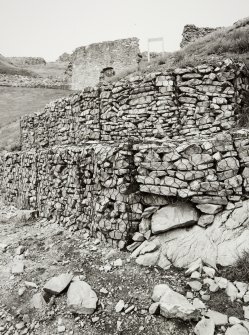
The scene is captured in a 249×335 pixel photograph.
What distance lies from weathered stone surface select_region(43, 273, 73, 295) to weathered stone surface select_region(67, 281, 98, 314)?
12cm

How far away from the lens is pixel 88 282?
4477 mm

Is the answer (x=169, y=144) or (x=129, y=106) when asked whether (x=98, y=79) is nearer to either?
(x=129, y=106)

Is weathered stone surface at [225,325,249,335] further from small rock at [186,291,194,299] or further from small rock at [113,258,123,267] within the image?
small rock at [113,258,123,267]

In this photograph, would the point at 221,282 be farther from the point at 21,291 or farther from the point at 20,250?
the point at 20,250

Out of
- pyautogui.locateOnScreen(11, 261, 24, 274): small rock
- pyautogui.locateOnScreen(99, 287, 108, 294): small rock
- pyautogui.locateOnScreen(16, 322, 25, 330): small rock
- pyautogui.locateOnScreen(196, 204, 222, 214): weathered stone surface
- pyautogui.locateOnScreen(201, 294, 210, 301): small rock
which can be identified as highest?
pyautogui.locateOnScreen(196, 204, 222, 214): weathered stone surface

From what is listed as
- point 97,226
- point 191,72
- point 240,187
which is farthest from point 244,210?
point 191,72

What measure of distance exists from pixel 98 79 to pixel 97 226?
18.0 meters

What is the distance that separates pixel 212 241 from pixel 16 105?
69.4ft

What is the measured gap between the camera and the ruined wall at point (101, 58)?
2098cm

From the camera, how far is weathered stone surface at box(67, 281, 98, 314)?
154 inches

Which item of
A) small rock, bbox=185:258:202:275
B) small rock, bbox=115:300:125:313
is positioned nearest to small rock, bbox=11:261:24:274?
small rock, bbox=115:300:125:313

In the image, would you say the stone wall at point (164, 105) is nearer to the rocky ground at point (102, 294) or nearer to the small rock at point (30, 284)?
the rocky ground at point (102, 294)

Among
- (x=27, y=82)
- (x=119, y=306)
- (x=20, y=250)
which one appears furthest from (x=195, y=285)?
(x=27, y=82)

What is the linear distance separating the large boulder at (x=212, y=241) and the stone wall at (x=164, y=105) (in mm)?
2341
